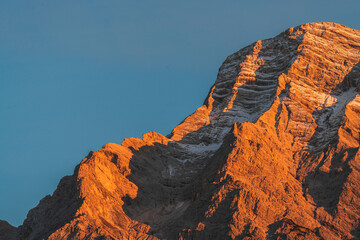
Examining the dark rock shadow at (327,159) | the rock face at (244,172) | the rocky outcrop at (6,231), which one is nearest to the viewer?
the rock face at (244,172)

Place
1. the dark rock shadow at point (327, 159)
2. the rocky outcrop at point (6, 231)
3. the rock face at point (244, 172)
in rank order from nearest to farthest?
the rock face at point (244, 172) → the dark rock shadow at point (327, 159) → the rocky outcrop at point (6, 231)

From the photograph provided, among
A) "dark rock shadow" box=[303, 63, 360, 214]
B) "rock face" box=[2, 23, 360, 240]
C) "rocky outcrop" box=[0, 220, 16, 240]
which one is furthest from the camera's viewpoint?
"rocky outcrop" box=[0, 220, 16, 240]

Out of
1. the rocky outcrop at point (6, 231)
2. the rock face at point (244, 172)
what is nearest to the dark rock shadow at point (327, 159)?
the rock face at point (244, 172)

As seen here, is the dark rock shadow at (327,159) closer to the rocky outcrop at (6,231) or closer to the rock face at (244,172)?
the rock face at (244,172)

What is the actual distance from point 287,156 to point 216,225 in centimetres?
2761

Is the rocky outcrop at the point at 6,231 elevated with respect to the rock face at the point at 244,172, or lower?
elevated

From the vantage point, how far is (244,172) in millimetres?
150125

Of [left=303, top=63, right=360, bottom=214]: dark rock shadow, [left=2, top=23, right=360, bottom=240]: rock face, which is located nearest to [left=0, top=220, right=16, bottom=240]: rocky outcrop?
[left=2, top=23, right=360, bottom=240]: rock face

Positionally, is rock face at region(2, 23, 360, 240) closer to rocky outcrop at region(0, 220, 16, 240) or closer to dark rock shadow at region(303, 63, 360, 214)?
dark rock shadow at region(303, 63, 360, 214)

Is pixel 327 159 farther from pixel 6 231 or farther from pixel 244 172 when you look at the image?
pixel 6 231

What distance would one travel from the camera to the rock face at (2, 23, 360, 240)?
5571 inches

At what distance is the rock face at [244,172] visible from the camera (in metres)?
142

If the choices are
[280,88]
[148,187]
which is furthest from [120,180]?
[280,88]

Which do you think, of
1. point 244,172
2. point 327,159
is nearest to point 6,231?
point 244,172
